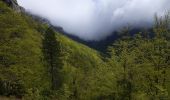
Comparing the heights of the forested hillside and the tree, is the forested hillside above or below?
below

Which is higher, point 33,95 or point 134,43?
point 134,43

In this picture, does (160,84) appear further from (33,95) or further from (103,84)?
(33,95)

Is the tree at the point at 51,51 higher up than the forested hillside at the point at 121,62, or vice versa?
the tree at the point at 51,51

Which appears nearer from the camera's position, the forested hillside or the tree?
the forested hillside

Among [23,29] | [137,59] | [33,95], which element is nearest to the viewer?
[33,95]

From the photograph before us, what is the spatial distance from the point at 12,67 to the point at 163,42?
14.4 meters

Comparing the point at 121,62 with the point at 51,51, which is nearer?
the point at 121,62

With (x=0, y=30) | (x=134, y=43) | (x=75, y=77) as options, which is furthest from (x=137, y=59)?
(x=75, y=77)

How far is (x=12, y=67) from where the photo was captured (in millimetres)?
35156

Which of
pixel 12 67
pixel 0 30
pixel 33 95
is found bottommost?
pixel 33 95

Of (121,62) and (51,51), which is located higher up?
(51,51)

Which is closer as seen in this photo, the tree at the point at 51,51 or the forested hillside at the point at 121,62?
the forested hillside at the point at 121,62

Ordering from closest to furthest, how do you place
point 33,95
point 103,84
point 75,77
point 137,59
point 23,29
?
point 33,95, point 23,29, point 137,59, point 103,84, point 75,77

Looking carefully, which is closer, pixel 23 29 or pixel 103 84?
pixel 23 29
